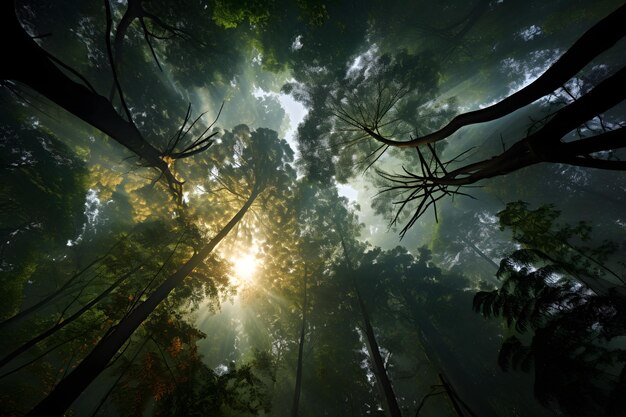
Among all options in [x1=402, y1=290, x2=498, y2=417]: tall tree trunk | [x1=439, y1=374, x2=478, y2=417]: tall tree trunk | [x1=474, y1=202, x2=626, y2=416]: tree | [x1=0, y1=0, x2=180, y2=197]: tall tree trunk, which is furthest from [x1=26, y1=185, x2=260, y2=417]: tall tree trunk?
[x1=402, y1=290, x2=498, y2=417]: tall tree trunk

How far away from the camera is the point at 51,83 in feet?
5.46

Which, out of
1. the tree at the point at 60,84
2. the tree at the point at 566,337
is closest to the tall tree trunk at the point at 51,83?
the tree at the point at 60,84

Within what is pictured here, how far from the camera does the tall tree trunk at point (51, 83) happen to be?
1462mm

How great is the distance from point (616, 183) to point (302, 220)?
1002 inches

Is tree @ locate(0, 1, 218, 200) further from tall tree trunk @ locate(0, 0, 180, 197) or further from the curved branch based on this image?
the curved branch

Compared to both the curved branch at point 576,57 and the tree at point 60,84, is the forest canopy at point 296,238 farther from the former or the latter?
the curved branch at point 576,57

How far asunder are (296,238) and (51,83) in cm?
1165

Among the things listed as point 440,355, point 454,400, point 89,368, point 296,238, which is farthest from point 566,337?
point 440,355

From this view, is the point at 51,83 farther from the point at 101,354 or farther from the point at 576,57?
the point at 101,354

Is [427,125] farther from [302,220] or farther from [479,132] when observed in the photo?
[479,132]

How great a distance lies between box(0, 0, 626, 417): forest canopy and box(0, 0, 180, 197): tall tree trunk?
3232mm

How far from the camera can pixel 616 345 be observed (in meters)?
21.4

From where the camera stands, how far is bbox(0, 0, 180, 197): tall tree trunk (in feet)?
4.80

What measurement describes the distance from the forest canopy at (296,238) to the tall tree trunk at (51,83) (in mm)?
3232
